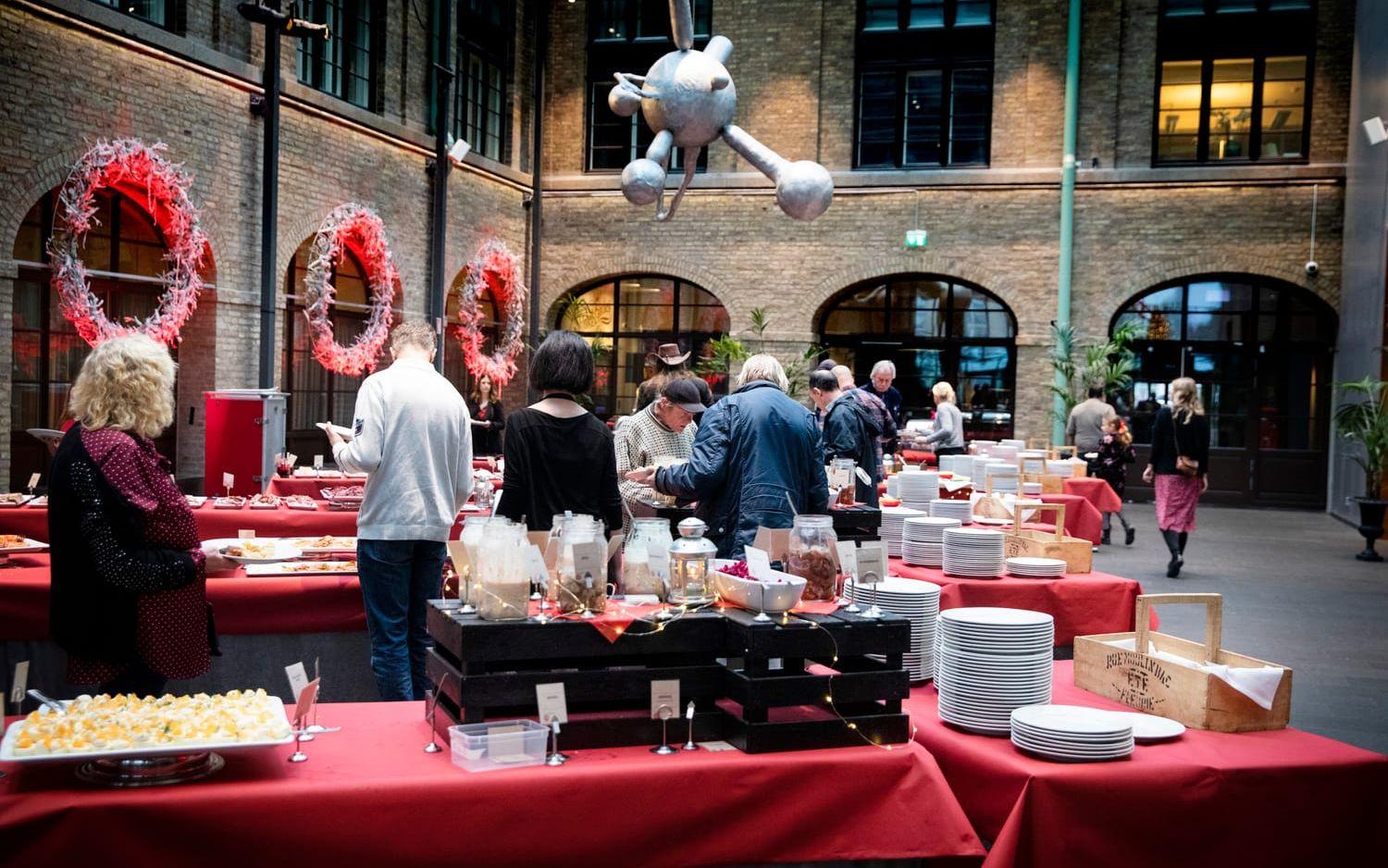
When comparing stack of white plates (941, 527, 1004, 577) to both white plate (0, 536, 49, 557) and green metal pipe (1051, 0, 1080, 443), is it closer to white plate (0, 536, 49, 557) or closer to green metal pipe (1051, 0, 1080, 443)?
white plate (0, 536, 49, 557)

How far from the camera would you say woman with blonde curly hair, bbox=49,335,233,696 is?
2.92 m

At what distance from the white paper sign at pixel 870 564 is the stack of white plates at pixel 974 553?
1.87 metres

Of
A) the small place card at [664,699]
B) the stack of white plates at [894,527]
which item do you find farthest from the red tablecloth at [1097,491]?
the small place card at [664,699]

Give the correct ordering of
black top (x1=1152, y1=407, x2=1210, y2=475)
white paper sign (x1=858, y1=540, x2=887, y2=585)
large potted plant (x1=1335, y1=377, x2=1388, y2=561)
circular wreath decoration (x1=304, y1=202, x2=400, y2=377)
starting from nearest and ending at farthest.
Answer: white paper sign (x1=858, y1=540, x2=887, y2=585) < black top (x1=1152, y1=407, x2=1210, y2=475) < large potted plant (x1=1335, y1=377, x2=1388, y2=561) < circular wreath decoration (x1=304, y1=202, x2=400, y2=377)

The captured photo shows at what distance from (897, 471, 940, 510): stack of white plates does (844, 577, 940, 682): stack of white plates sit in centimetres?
312

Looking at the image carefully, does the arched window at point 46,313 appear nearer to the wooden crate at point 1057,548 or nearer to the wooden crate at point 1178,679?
the wooden crate at point 1057,548

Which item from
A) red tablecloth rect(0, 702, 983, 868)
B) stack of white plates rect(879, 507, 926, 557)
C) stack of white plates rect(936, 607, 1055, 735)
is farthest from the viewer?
stack of white plates rect(879, 507, 926, 557)

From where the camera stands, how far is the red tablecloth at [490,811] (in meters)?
2.11

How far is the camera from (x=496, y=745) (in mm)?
2352

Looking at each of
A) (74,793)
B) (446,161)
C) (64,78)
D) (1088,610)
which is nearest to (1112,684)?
(1088,610)

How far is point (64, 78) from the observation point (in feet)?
31.0

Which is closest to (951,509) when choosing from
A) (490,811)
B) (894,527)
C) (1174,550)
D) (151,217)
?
Answer: (894,527)

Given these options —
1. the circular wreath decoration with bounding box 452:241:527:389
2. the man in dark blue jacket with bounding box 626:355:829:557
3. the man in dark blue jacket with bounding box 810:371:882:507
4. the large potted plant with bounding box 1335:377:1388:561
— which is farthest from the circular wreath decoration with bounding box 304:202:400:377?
the large potted plant with bounding box 1335:377:1388:561

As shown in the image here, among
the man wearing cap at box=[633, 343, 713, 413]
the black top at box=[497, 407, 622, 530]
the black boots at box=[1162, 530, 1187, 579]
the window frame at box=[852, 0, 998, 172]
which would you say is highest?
the window frame at box=[852, 0, 998, 172]
